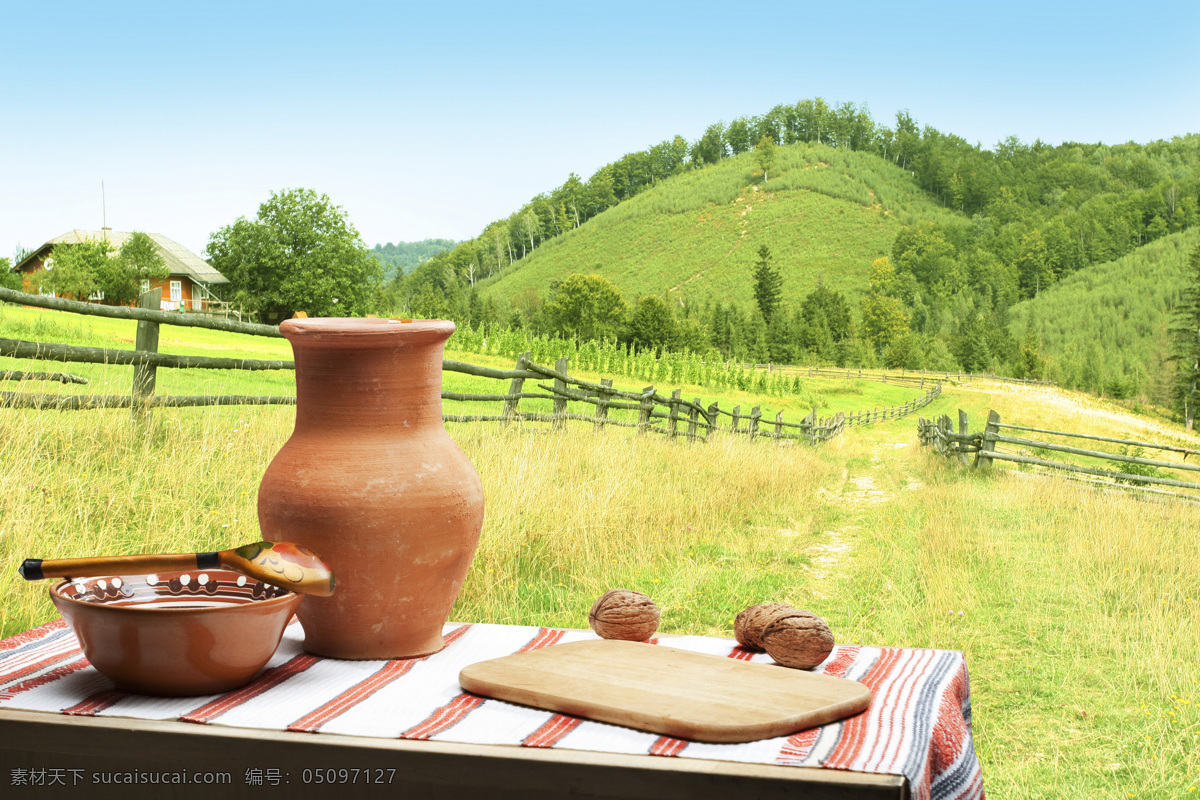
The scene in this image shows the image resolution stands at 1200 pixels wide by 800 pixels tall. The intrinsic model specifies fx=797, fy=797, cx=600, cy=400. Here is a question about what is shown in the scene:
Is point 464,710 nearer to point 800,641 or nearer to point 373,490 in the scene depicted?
point 373,490

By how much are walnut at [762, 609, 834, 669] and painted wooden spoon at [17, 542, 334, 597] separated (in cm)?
74

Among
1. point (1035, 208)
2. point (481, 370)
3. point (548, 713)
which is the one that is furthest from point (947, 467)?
point (1035, 208)

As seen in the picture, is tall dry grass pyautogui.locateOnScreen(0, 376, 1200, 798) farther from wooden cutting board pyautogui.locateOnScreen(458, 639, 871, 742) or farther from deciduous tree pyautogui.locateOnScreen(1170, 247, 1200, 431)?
deciduous tree pyautogui.locateOnScreen(1170, 247, 1200, 431)

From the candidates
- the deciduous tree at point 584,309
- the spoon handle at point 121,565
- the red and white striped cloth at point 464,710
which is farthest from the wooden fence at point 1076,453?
the deciduous tree at point 584,309

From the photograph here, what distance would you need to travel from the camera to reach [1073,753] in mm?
3086

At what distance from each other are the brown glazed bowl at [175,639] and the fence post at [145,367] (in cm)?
451

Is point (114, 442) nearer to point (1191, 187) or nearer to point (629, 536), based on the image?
point (629, 536)

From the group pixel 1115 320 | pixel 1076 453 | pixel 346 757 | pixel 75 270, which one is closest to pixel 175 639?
pixel 346 757

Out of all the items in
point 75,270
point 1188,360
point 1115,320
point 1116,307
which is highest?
point 1116,307

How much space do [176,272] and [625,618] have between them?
177 feet

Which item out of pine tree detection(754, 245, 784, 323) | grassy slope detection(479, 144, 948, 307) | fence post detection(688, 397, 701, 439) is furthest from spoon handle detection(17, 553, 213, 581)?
grassy slope detection(479, 144, 948, 307)

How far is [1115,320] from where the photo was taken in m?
62.4

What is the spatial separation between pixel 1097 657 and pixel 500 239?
9001cm

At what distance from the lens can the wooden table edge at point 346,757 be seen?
34.3 inches
